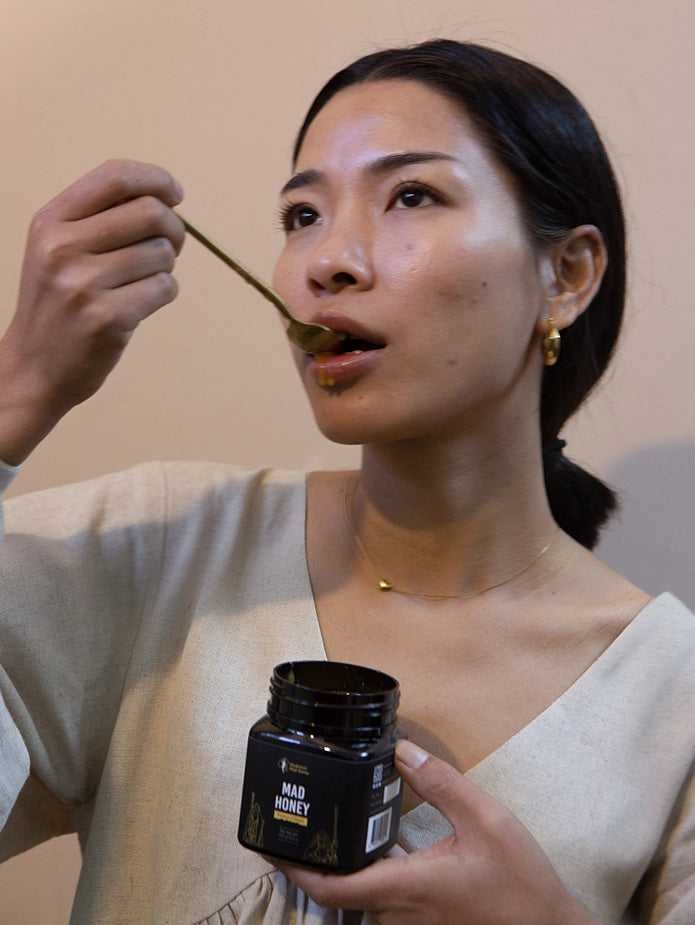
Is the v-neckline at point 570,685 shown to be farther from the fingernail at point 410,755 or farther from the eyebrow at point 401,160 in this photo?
the eyebrow at point 401,160

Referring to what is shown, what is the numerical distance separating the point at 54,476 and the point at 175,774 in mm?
638

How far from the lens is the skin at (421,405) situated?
0.70 m

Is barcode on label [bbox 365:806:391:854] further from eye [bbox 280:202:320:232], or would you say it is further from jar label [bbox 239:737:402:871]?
eye [bbox 280:202:320:232]

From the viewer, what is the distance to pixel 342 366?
802 mm

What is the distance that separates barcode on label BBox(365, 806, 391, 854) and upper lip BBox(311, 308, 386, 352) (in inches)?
14.0

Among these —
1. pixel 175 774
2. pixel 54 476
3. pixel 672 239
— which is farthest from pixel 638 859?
pixel 54 476

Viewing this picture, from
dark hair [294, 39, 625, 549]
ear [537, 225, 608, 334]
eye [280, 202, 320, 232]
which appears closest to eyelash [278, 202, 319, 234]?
eye [280, 202, 320, 232]

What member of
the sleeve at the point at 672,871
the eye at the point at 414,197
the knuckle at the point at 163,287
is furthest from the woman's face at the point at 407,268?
the sleeve at the point at 672,871

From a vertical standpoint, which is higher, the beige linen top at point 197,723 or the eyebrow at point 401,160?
the eyebrow at point 401,160

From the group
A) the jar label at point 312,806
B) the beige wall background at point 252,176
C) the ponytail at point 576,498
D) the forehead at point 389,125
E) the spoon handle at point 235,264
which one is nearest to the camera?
the jar label at point 312,806

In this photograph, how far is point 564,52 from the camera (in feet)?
3.97

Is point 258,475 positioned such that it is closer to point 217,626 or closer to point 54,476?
point 217,626

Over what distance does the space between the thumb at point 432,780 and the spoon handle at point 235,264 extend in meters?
0.35

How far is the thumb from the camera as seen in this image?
27.5 inches
